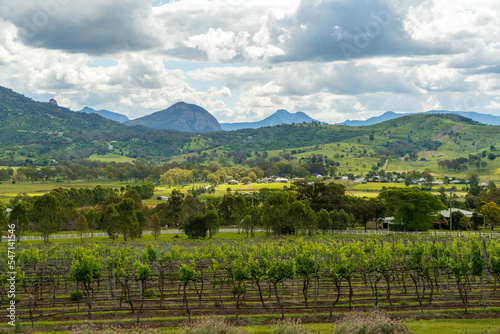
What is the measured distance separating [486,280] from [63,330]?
25.6m

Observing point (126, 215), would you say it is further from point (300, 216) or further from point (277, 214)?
point (300, 216)

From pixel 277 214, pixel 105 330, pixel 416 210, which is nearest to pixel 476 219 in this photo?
pixel 416 210

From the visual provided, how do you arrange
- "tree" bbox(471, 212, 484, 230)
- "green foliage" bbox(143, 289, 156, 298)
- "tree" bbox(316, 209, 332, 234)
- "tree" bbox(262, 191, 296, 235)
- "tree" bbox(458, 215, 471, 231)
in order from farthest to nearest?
1. "tree" bbox(471, 212, 484, 230)
2. "tree" bbox(458, 215, 471, 231)
3. "tree" bbox(316, 209, 332, 234)
4. "tree" bbox(262, 191, 296, 235)
5. "green foliage" bbox(143, 289, 156, 298)

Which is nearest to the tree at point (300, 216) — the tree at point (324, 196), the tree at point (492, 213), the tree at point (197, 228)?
the tree at point (197, 228)

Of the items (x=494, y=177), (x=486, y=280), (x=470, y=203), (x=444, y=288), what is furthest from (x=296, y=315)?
(x=494, y=177)

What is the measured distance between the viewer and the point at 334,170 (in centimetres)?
19950

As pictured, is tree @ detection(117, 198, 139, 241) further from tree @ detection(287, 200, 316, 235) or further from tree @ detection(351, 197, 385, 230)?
tree @ detection(351, 197, 385, 230)

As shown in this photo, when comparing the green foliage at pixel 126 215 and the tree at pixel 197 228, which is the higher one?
the green foliage at pixel 126 215

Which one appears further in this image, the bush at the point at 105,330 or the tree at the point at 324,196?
the tree at the point at 324,196

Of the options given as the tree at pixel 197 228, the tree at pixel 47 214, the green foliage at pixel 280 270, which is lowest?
the tree at pixel 197 228

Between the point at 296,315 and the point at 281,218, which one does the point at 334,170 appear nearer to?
the point at 281,218

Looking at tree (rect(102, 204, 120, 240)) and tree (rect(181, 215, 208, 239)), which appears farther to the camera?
tree (rect(181, 215, 208, 239))

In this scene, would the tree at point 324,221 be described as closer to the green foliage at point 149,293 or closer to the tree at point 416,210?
the tree at point 416,210

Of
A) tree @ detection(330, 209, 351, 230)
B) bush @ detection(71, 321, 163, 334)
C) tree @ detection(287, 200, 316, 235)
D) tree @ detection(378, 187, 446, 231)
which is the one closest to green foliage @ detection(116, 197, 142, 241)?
tree @ detection(287, 200, 316, 235)
